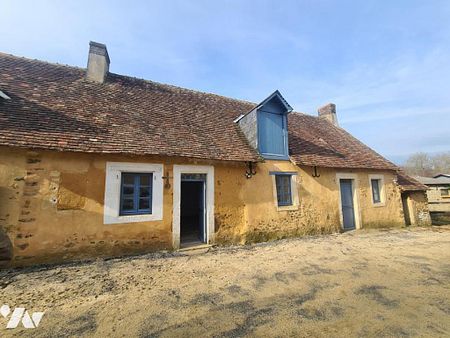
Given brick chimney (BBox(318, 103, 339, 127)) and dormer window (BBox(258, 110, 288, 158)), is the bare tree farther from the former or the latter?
dormer window (BBox(258, 110, 288, 158))

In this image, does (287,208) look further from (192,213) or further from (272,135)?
(192,213)

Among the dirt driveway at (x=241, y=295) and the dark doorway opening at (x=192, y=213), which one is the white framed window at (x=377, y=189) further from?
the dark doorway opening at (x=192, y=213)

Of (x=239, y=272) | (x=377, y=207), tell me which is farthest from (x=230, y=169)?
(x=377, y=207)

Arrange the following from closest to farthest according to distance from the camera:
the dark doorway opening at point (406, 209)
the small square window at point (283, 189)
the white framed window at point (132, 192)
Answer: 1. the white framed window at point (132, 192)
2. the small square window at point (283, 189)
3. the dark doorway opening at point (406, 209)

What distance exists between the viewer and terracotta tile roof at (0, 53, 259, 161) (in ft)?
18.8

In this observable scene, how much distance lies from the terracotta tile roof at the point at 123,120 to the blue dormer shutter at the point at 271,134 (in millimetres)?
575

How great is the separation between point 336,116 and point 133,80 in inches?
515

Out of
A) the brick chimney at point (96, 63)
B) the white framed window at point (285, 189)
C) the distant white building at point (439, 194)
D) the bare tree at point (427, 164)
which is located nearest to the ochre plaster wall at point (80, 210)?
the white framed window at point (285, 189)

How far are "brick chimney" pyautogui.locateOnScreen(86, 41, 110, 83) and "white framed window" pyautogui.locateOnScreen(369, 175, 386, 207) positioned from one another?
43.3ft

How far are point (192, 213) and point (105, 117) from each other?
→ 698 centimetres

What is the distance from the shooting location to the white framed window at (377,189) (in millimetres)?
11062

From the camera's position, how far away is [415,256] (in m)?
6.18

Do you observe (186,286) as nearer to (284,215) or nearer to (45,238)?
(45,238)

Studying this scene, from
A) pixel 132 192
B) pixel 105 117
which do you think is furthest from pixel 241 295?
pixel 105 117
